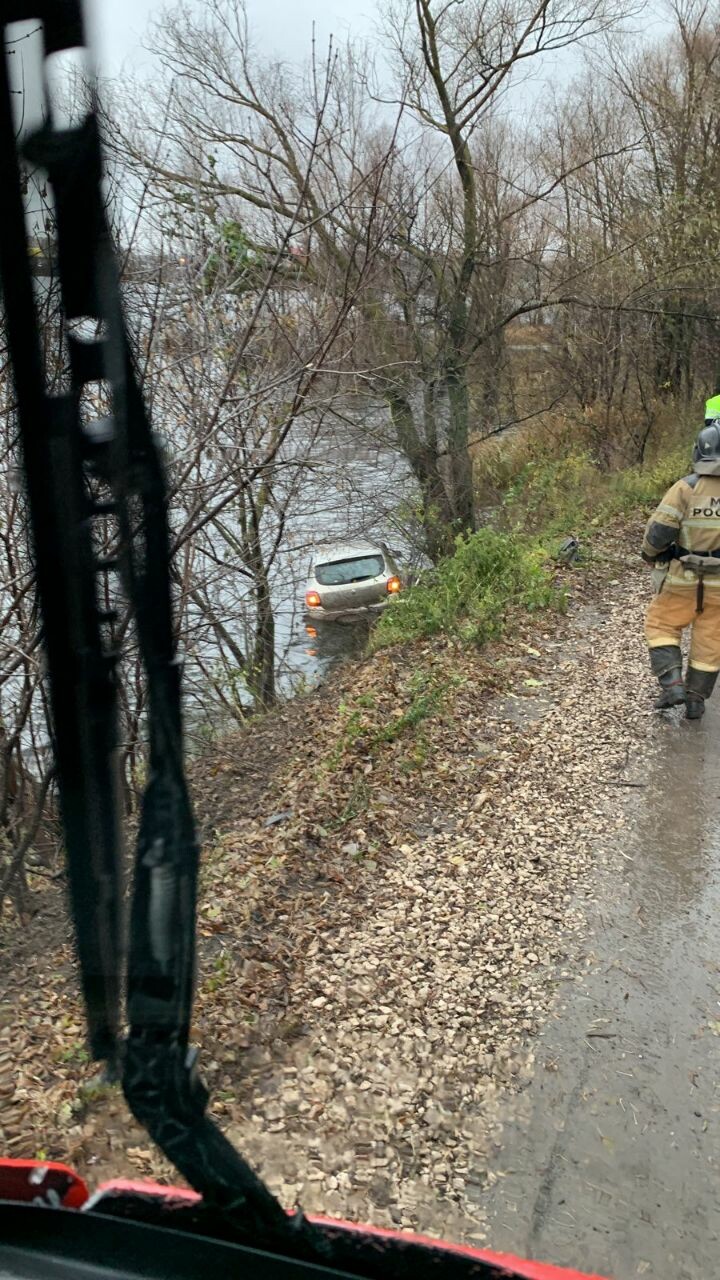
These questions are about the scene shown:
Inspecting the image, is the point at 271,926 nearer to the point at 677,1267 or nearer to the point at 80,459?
the point at 677,1267

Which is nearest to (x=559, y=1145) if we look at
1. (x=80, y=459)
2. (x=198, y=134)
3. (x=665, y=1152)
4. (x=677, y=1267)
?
(x=665, y=1152)

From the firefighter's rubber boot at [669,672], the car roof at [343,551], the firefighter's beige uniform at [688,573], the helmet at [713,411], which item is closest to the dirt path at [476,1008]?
the firefighter's rubber boot at [669,672]

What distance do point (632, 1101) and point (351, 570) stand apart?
13.3 m

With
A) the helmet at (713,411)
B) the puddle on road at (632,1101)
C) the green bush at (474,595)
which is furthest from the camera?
the green bush at (474,595)

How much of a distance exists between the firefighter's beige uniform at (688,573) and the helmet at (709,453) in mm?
71

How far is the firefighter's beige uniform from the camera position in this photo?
20.2 feet

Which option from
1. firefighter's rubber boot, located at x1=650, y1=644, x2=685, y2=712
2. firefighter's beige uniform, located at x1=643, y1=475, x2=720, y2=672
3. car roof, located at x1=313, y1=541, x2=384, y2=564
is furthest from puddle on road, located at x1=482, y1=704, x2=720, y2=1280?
car roof, located at x1=313, y1=541, x2=384, y2=564

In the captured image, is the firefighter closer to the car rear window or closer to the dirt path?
the dirt path

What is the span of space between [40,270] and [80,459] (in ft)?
1.38

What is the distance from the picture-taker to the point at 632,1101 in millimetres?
3359

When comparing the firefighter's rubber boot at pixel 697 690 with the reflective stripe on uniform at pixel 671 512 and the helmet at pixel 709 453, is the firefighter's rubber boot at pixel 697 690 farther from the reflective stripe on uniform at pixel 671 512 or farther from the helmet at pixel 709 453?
the helmet at pixel 709 453

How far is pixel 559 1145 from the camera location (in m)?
3.19

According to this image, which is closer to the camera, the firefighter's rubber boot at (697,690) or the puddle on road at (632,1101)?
the puddle on road at (632,1101)

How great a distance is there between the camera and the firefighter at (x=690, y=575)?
241 inches
